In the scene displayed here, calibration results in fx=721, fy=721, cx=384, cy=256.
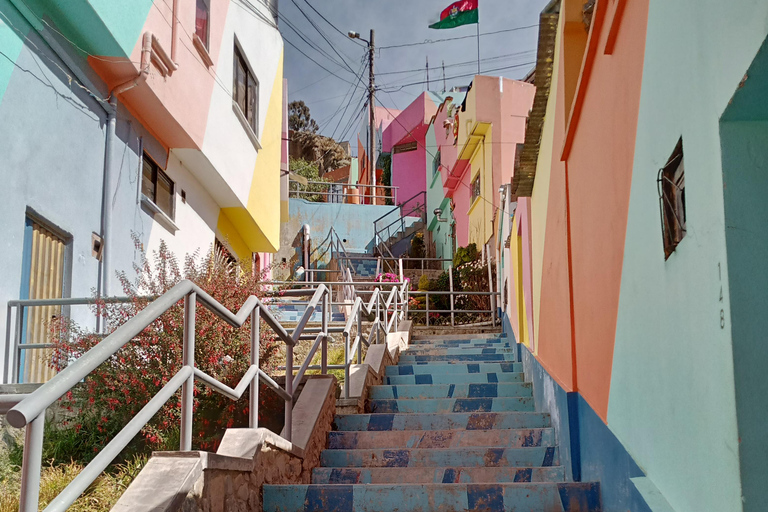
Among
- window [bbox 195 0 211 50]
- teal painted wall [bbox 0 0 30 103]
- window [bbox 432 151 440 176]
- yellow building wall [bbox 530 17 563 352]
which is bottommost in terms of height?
yellow building wall [bbox 530 17 563 352]

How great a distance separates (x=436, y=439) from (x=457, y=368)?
8.77 ft

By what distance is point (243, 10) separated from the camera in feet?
34.0

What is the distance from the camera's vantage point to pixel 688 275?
2252 millimetres

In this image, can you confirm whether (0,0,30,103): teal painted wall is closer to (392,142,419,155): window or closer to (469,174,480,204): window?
(469,174,480,204): window

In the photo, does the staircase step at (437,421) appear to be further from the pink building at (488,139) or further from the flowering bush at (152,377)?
the pink building at (488,139)

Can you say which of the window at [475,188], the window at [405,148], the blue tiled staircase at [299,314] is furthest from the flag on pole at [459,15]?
the window at [405,148]

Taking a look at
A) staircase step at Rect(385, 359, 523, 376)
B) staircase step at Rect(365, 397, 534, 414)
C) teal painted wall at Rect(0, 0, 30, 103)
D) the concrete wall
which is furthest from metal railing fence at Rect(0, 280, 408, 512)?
the concrete wall

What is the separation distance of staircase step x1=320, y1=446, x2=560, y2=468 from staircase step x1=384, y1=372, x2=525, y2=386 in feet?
8.50

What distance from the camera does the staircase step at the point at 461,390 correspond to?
7398 mm

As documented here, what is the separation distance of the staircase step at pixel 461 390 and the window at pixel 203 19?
466 cm

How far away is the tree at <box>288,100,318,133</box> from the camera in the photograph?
3503 cm

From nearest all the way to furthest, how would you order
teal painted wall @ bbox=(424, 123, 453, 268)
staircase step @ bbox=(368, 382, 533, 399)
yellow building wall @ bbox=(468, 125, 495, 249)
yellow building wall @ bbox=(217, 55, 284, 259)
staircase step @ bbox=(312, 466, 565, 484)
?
staircase step @ bbox=(312, 466, 565, 484), staircase step @ bbox=(368, 382, 533, 399), yellow building wall @ bbox=(217, 55, 284, 259), yellow building wall @ bbox=(468, 125, 495, 249), teal painted wall @ bbox=(424, 123, 453, 268)

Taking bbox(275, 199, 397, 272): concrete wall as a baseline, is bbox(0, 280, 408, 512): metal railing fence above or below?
below

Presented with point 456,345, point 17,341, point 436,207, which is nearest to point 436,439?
point 17,341
